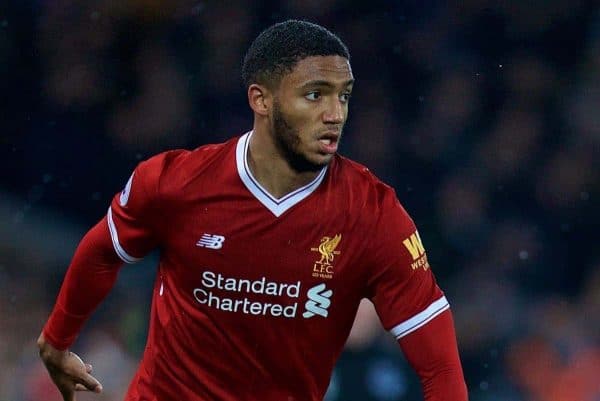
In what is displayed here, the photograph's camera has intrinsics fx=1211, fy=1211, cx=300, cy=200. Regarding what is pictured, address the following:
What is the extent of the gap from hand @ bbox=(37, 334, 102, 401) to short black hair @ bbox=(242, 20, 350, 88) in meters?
1.08

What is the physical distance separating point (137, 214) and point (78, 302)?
0.43m

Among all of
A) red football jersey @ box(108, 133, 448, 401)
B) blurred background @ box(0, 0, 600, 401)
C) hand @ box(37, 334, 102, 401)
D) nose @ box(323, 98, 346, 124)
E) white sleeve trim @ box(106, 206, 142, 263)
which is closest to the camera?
nose @ box(323, 98, 346, 124)

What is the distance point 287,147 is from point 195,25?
3.11 meters

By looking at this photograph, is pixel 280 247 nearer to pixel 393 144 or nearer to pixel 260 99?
pixel 260 99

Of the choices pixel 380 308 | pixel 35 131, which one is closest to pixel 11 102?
pixel 35 131

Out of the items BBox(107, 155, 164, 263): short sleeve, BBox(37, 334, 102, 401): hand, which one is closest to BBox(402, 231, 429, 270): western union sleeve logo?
BBox(107, 155, 164, 263): short sleeve

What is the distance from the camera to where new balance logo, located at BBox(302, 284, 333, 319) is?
338 cm

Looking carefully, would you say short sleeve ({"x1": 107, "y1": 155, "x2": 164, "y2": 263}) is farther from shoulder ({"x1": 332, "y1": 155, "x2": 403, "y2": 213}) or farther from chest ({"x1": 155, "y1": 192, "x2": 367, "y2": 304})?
shoulder ({"x1": 332, "y1": 155, "x2": 403, "y2": 213})

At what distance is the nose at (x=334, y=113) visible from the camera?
3.21 meters

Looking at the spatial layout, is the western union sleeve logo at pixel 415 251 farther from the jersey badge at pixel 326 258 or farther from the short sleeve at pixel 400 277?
the jersey badge at pixel 326 258

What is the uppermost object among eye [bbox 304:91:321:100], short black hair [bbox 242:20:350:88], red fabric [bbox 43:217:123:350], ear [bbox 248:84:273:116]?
short black hair [bbox 242:20:350:88]

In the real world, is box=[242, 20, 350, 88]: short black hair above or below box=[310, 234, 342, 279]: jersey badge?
above

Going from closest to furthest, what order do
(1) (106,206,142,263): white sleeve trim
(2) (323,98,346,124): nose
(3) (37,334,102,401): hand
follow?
1. (2) (323,98,346,124): nose
2. (1) (106,206,142,263): white sleeve trim
3. (3) (37,334,102,401): hand

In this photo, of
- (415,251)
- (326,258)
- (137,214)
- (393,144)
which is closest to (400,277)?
(415,251)
